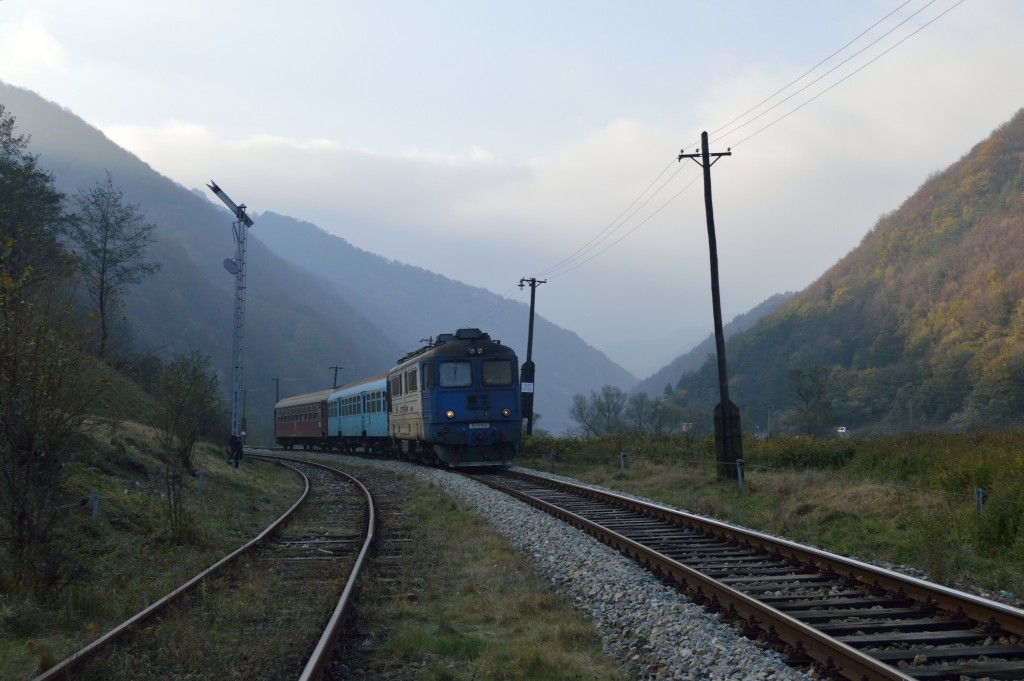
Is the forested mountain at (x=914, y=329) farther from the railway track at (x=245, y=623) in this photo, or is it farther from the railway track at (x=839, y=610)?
the railway track at (x=245, y=623)

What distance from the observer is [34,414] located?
25.8ft

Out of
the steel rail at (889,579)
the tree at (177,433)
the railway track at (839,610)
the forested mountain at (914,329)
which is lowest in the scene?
the railway track at (839,610)

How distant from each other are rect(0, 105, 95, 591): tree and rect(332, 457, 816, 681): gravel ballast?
5025 millimetres

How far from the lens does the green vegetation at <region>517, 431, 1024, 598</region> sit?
366 inches

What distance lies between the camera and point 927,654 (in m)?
5.44

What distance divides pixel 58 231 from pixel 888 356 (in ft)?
263

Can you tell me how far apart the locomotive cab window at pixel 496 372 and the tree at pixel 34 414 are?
15.7 m

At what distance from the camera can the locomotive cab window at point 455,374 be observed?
920 inches

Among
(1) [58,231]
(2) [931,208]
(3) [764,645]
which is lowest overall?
(3) [764,645]

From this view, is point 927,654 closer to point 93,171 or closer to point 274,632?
point 274,632

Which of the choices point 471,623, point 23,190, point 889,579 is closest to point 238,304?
point 23,190

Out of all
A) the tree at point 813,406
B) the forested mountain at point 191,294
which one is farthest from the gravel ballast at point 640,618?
the forested mountain at point 191,294

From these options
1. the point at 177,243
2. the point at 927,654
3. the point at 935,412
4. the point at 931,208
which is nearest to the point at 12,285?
the point at 927,654

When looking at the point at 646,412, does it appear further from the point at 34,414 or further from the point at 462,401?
the point at 34,414
